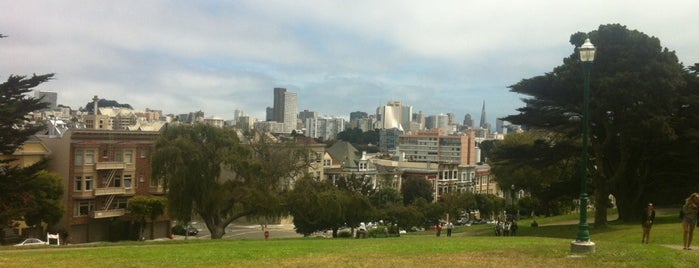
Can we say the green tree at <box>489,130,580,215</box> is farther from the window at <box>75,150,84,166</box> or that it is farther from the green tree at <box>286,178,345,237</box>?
the window at <box>75,150,84,166</box>

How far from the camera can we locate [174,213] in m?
40.9

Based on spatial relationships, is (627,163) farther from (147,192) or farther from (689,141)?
(147,192)

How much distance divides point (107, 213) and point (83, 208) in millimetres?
1907

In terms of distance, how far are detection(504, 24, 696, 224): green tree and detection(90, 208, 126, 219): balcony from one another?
3481 cm

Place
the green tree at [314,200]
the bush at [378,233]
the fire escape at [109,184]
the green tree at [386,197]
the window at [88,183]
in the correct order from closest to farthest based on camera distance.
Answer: the green tree at [314,200], the bush at [378,233], the window at [88,183], the fire escape at [109,184], the green tree at [386,197]

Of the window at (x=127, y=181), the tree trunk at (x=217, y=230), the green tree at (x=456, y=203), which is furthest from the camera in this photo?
the green tree at (x=456, y=203)

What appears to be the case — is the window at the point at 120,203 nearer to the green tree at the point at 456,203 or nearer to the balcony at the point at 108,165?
the balcony at the point at 108,165

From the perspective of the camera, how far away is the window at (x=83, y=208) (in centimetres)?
5678

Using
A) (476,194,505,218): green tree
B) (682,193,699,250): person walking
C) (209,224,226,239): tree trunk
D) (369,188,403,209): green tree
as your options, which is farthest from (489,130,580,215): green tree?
(476,194,505,218): green tree

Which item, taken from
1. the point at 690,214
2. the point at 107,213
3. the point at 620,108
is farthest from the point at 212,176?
the point at 690,214

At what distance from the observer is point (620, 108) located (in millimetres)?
34406

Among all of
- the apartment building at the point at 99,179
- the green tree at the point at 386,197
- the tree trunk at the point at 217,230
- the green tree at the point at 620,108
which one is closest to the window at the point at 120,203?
the apartment building at the point at 99,179

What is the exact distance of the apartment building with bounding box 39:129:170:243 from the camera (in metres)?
56.7

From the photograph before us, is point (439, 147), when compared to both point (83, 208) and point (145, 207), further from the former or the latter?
point (83, 208)
